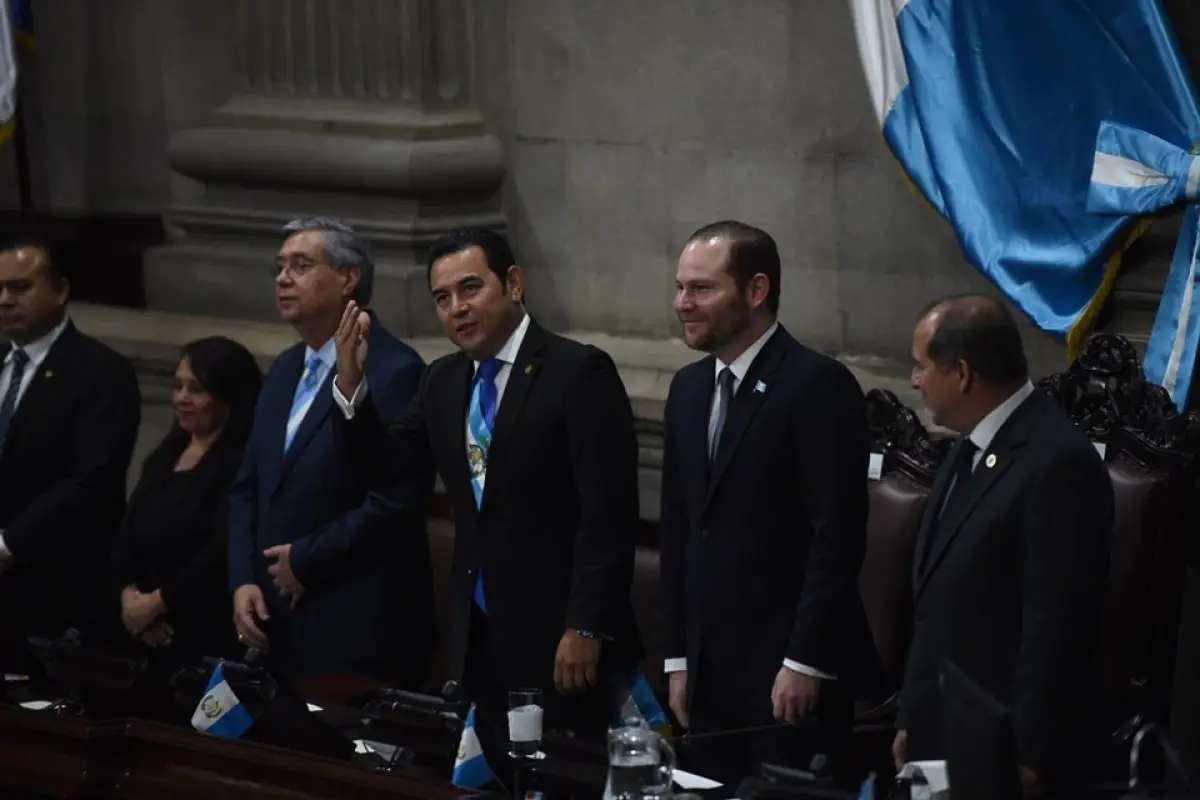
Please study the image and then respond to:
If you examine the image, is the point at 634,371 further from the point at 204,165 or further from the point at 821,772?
the point at 821,772

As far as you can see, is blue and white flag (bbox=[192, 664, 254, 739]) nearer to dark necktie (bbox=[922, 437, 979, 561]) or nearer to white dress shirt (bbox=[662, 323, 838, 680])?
white dress shirt (bbox=[662, 323, 838, 680])

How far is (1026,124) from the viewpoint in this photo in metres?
5.14

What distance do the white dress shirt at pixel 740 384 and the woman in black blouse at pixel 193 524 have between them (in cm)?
133

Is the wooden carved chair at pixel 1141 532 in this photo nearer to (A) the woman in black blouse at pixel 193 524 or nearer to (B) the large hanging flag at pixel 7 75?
(A) the woman in black blouse at pixel 193 524

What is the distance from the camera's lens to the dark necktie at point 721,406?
13.5ft

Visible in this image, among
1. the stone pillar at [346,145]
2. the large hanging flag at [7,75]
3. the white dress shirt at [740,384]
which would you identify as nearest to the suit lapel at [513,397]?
the white dress shirt at [740,384]

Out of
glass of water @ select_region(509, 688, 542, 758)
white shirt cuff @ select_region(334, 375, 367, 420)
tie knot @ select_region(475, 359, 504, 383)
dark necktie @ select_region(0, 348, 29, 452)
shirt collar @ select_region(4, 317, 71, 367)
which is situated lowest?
glass of water @ select_region(509, 688, 542, 758)

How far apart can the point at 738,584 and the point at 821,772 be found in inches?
32.1

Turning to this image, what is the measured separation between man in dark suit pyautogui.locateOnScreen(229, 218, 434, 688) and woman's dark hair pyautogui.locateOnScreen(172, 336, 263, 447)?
0.24 m

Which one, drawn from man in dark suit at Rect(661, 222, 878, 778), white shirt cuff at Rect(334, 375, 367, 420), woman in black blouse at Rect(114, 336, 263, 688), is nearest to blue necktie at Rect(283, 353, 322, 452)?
woman in black blouse at Rect(114, 336, 263, 688)

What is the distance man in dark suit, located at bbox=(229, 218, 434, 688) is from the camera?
4695mm

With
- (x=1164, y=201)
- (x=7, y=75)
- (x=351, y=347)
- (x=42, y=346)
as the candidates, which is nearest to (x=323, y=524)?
(x=351, y=347)

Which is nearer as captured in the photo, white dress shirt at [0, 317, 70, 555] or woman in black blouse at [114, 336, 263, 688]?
woman in black blouse at [114, 336, 263, 688]

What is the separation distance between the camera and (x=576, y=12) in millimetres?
6180
